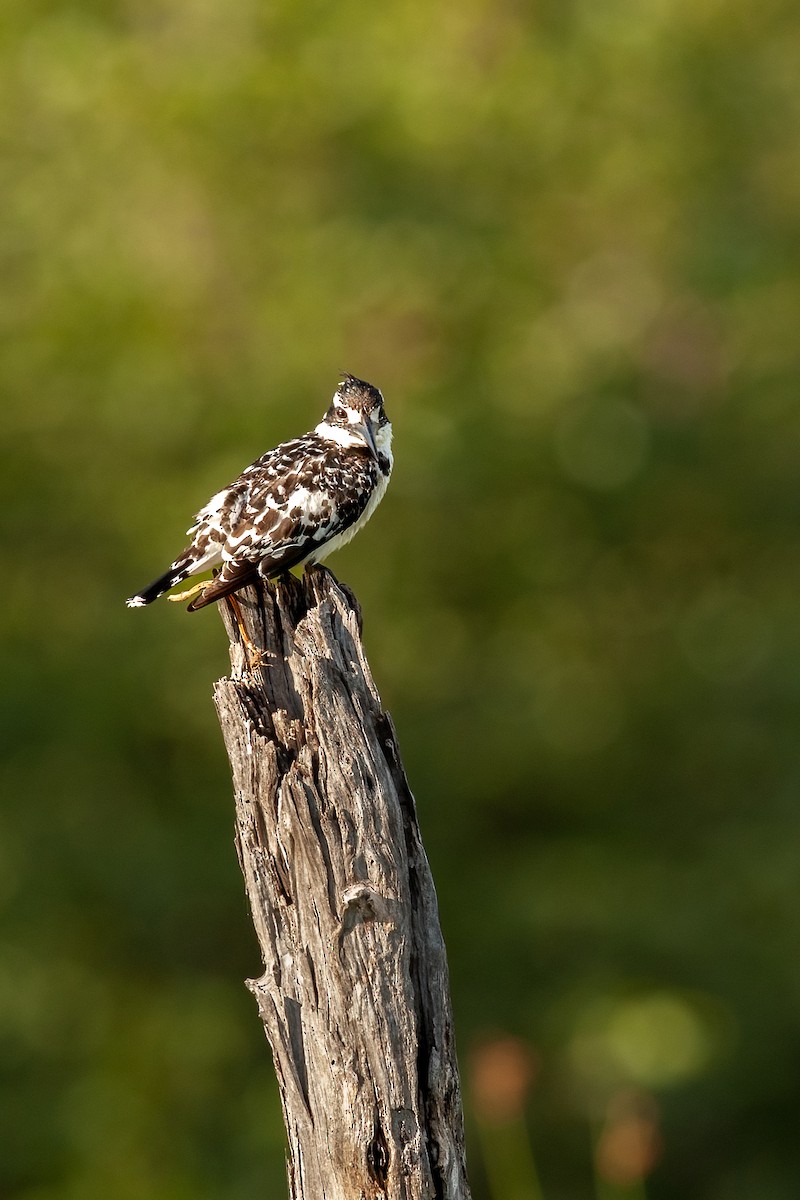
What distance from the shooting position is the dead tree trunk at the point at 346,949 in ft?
12.3

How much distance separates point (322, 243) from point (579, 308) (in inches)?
96.5

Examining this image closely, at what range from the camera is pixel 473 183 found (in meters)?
13.7

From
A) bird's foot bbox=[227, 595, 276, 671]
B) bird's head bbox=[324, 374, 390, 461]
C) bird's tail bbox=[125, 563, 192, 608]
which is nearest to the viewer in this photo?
bird's foot bbox=[227, 595, 276, 671]

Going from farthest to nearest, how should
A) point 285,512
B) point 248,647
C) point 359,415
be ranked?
→ 1. point 359,415
2. point 285,512
3. point 248,647

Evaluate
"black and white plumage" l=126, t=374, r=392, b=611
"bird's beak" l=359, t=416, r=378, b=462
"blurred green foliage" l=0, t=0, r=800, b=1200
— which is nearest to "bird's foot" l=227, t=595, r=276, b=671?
"black and white plumage" l=126, t=374, r=392, b=611

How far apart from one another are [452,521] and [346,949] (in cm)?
887

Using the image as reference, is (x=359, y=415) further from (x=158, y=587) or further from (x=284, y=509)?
(x=158, y=587)

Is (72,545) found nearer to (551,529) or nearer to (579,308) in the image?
(551,529)

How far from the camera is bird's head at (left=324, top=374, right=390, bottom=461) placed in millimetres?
6539

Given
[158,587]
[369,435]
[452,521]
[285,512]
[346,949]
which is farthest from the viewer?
[452,521]

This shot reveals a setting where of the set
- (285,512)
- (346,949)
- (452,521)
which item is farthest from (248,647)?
(452,521)

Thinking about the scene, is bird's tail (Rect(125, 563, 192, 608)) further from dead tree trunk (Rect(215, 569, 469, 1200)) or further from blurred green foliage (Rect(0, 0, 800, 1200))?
blurred green foliage (Rect(0, 0, 800, 1200))

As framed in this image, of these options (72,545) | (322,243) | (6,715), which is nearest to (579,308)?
(322,243)

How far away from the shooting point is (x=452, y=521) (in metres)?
12.5
